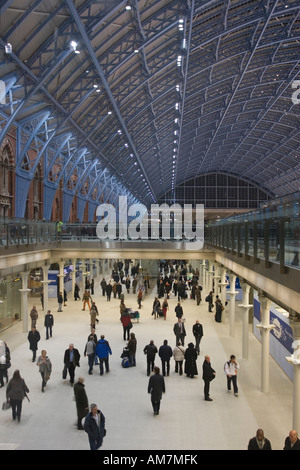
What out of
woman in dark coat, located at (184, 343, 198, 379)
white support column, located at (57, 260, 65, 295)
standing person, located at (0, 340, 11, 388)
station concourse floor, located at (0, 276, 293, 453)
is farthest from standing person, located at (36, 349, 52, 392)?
white support column, located at (57, 260, 65, 295)

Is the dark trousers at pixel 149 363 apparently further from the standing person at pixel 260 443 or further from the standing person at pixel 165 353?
the standing person at pixel 260 443

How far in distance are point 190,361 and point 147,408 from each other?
2724mm

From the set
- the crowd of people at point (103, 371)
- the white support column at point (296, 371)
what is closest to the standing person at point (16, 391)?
the crowd of people at point (103, 371)

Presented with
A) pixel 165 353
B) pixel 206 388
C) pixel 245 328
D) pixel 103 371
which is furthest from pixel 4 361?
pixel 245 328

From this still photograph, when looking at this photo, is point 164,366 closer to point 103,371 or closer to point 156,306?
point 103,371

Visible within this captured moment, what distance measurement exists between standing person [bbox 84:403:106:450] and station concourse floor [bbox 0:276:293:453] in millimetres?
766

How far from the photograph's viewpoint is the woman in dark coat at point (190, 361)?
14047mm

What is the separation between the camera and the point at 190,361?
14336 mm

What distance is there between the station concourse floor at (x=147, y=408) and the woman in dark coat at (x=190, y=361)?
220 mm

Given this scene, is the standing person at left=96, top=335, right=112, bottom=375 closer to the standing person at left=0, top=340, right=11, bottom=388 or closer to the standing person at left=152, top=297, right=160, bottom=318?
the standing person at left=0, top=340, right=11, bottom=388

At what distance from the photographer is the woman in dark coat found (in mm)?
14047

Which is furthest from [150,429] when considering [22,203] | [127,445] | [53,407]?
[22,203]

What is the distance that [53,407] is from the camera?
12.0 m

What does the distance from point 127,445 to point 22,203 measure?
74.2ft
